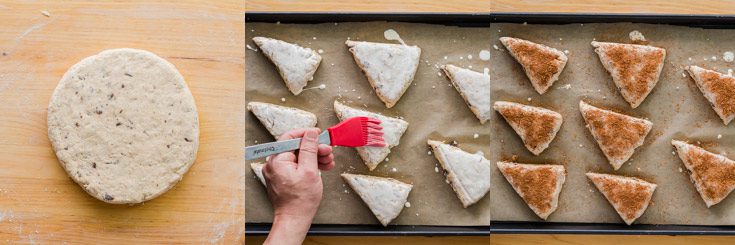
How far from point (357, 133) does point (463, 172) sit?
0.96ft

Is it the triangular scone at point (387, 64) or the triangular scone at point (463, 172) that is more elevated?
the triangular scone at point (387, 64)

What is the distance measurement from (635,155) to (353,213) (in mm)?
760

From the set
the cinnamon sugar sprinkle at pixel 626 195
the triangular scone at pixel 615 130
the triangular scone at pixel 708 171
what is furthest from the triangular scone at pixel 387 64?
the triangular scone at pixel 708 171

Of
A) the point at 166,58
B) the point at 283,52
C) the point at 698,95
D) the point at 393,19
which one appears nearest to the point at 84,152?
the point at 166,58

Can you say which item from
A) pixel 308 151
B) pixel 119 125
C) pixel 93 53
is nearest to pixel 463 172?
pixel 308 151

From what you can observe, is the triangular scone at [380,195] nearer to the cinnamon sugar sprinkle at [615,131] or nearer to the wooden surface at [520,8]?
the wooden surface at [520,8]

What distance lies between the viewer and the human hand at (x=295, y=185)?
150 cm

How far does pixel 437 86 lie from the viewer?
164 centimetres

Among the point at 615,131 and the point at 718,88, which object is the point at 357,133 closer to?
the point at 615,131

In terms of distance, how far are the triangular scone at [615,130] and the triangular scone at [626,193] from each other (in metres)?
0.05

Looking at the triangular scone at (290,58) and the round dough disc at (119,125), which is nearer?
the round dough disc at (119,125)

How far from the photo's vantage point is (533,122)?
5.32ft

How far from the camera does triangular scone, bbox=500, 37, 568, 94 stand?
1626 millimetres

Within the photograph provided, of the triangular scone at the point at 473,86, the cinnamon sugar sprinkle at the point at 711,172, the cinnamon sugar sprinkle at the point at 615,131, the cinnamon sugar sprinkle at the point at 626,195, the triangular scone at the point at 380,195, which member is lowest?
the triangular scone at the point at 380,195
